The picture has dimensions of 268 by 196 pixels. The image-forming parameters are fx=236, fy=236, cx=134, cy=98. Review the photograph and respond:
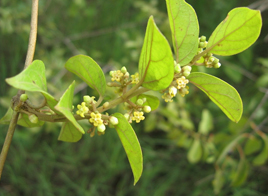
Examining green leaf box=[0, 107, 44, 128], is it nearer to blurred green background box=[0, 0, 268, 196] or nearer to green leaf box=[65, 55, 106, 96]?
green leaf box=[65, 55, 106, 96]

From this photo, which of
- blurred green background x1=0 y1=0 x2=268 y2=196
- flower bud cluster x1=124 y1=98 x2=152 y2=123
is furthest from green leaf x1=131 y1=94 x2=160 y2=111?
blurred green background x1=0 y1=0 x2=268 y2=196

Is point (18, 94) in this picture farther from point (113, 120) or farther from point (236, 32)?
point (236, 32)

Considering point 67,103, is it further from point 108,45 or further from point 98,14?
point 98,14

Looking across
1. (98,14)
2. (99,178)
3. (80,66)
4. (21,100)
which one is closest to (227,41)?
(80,66)

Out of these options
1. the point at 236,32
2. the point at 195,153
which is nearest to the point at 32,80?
the point at 236,32

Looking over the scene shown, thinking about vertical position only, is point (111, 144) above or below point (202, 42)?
below

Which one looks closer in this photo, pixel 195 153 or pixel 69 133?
pixel 69 133

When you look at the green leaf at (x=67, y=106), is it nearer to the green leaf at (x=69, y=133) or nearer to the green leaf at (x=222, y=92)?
the green leaf at (x=69, y=133)
